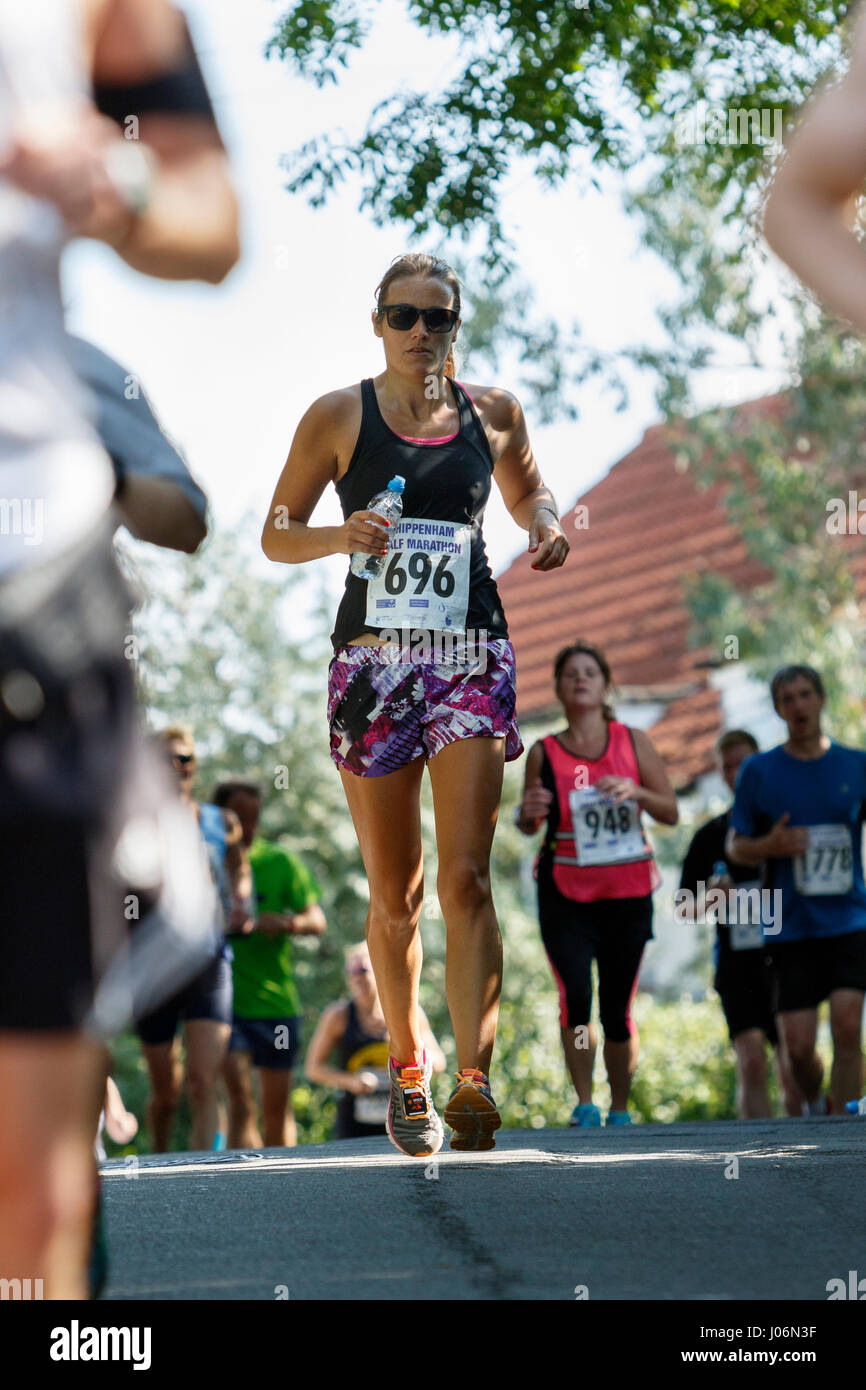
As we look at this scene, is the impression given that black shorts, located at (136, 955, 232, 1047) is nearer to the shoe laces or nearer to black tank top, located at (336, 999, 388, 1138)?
black tank top, located at (336, 999, 388, 1138)

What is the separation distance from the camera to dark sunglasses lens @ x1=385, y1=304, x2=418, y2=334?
221 inches

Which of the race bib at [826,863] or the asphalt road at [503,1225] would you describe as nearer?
the asphalt road at [503,1225]

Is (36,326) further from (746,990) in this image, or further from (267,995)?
(267,995)

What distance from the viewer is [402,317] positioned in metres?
5.62

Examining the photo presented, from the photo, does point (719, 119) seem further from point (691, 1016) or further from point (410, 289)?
point (691, 1016)

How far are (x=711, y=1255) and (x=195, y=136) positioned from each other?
216 centimetres

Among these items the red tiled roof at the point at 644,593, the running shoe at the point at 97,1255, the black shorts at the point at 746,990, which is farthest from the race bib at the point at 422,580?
the red tiled roof at the point at 644,593

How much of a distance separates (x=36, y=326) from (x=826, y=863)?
7.39m

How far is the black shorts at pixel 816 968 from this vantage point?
29.1 feet

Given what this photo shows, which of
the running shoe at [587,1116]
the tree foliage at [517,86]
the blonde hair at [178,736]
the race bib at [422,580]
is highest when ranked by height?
the tree foliage at [517,86]

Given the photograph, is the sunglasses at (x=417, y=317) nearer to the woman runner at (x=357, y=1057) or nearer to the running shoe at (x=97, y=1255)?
the running shoe at (x=97, y=1255)

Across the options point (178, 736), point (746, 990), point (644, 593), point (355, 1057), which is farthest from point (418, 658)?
point (644, 593)

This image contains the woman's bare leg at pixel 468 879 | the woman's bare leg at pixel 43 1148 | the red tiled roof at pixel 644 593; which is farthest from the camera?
the red tiled roof at pixel 644 593

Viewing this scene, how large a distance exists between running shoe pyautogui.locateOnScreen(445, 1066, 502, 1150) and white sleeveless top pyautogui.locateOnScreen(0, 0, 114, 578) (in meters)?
3.46
